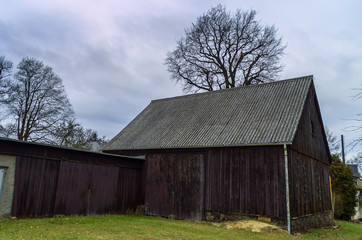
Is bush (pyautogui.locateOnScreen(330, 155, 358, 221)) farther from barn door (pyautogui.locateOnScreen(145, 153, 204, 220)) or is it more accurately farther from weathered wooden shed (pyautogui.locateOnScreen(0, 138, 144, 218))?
weathered wooden shed (pyautogui.locateOnScreen(0, 138, 144, 218))

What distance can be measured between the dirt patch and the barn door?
6.19ft

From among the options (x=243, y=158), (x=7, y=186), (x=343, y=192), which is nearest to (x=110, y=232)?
(x=7, y=186)

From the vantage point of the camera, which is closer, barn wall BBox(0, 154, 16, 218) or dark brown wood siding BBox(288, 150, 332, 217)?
barn wall BBox(0, 154, 16, 218)

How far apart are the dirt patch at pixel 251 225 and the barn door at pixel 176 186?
1.89 metres

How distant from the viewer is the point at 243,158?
41.6ft

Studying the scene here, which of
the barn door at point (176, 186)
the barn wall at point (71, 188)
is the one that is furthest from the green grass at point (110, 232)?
the barn door at point (176, 186)

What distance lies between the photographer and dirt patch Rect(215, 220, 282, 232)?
10.9 m

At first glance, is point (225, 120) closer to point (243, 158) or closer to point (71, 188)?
point (243, 158)

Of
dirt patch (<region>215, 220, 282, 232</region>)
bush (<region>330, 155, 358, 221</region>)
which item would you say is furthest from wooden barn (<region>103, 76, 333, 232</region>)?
bush (<region>330, 155, 358, 221</region>)

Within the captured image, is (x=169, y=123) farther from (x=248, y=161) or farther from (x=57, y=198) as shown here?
(x=57, y=198)

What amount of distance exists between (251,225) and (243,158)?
2.92m

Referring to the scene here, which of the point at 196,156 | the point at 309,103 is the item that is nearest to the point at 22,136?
the point at 196,156

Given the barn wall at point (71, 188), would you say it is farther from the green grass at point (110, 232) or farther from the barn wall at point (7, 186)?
the green grass at point (110, 232)

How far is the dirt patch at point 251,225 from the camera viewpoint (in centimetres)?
1089
